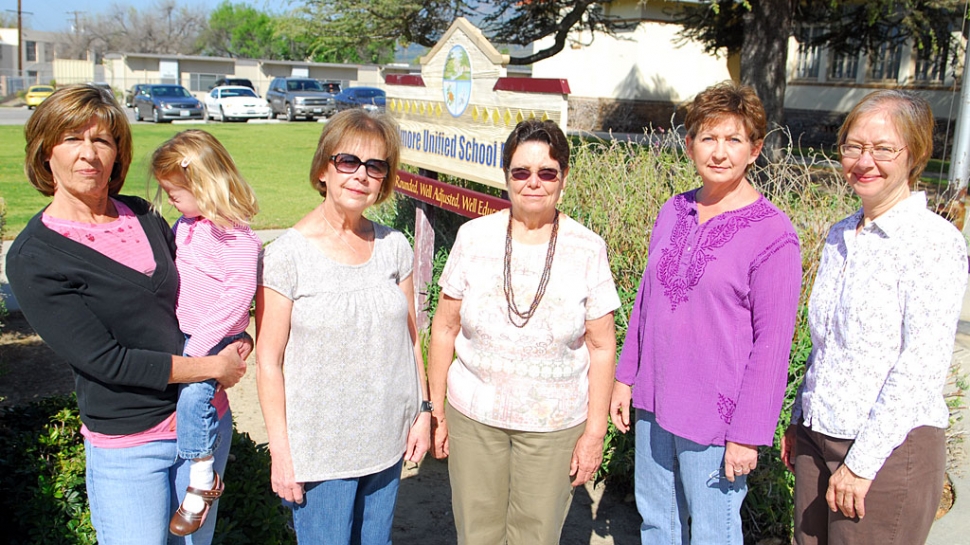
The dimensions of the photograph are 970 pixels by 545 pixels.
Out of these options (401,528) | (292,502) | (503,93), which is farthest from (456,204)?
(292,502)

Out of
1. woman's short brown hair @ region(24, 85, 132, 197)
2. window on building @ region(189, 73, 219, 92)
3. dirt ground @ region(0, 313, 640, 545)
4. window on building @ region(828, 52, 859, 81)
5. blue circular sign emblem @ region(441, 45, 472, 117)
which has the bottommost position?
dirt ground @ region(0, 313, 640, 545)

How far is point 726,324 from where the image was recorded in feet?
7.84

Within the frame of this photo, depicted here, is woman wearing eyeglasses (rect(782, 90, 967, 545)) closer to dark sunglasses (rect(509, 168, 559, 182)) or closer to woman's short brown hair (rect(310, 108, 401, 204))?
dark sunglasses (rect(509, 168, 559, 182))

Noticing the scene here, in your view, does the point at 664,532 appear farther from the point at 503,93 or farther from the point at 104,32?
the point at 104,32

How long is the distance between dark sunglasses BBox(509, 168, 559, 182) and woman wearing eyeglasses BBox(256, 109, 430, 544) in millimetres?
389

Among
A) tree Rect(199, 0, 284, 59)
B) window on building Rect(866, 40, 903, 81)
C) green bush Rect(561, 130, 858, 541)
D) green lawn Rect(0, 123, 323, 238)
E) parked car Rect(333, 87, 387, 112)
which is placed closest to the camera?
green bush Rect(561, 130, 858, 541)

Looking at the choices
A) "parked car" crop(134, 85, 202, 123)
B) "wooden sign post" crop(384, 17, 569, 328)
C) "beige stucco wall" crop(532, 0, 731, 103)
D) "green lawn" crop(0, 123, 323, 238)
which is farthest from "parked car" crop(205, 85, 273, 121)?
"wooden sign post" crop(384, 17, 569, 328)

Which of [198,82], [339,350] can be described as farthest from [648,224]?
[198,82]

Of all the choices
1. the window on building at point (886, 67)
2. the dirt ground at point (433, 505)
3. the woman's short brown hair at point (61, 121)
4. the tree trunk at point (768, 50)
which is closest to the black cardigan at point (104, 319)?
the woman's short brown hair at point (61, 121)

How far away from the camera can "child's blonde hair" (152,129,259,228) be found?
2.30 metres

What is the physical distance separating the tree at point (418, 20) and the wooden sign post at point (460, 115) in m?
8.58

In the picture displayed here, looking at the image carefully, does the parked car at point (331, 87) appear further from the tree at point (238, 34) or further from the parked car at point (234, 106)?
the tree at point (238, 34)

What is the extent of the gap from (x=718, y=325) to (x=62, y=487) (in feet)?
7.84

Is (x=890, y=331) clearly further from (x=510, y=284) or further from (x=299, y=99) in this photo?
(x=299, y=99)
